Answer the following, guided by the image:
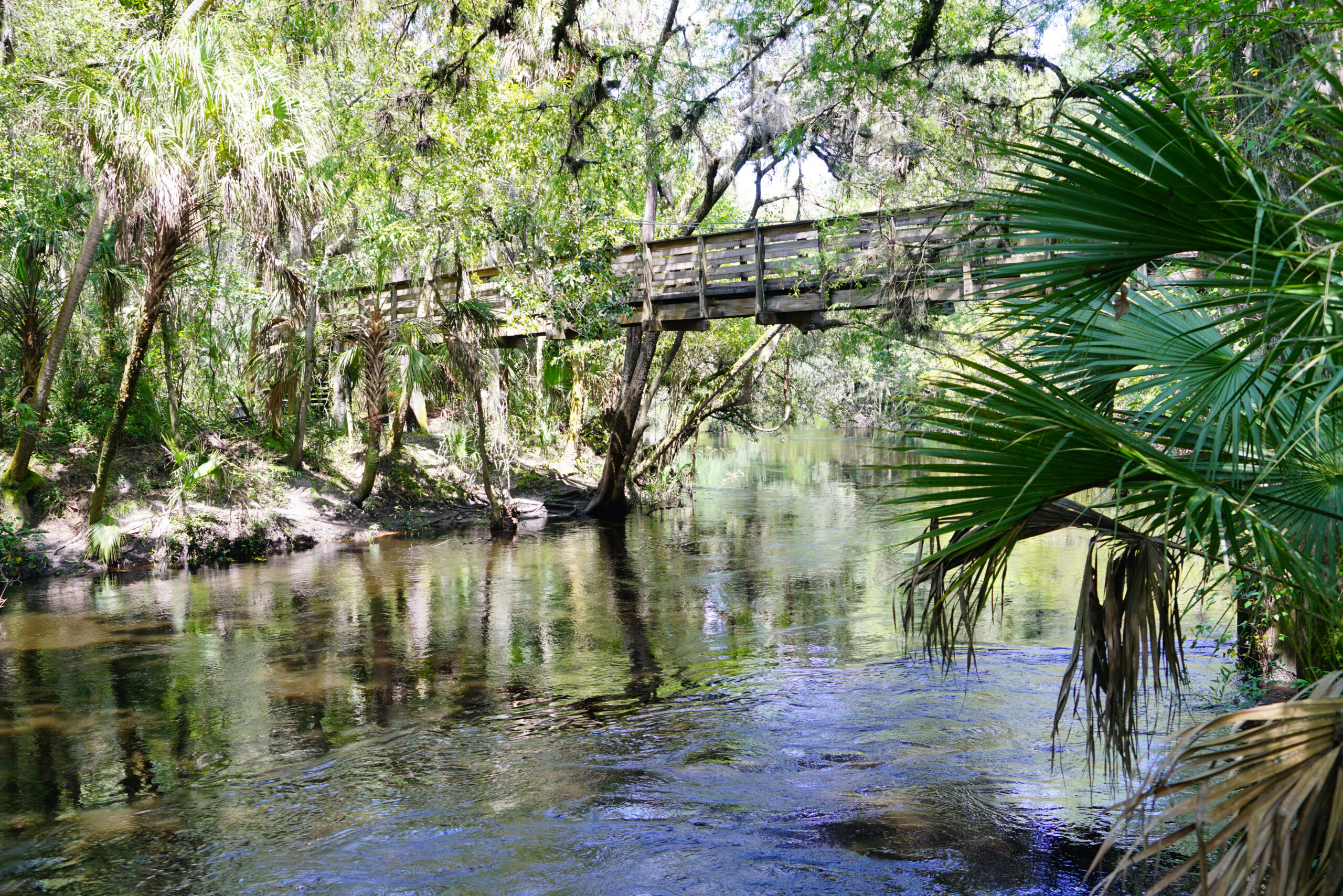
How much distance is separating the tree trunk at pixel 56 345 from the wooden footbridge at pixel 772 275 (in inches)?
205

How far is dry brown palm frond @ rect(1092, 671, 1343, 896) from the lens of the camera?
1976 millimetres

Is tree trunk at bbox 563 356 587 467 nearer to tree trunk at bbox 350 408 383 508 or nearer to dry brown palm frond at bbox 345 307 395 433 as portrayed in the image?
tree trunk at bbox 350 408 383 508

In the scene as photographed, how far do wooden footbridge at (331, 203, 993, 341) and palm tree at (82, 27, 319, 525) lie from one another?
5.40 meters

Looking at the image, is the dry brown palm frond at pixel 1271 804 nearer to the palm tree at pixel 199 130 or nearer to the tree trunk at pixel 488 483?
the palm tree at pixel 199 130

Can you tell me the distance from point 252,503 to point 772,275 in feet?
30.6

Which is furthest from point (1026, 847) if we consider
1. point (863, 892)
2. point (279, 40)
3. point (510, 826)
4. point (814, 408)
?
point (814, 408)

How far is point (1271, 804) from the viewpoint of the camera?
201cm

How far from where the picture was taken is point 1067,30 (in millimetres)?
19422

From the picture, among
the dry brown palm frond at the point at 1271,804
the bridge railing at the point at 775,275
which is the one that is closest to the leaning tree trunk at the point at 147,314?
the bridge railing at the point at 775,275

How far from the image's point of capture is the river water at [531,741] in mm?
5059

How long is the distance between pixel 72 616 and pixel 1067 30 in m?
19.4

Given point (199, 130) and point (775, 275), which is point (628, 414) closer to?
point (775, 275)

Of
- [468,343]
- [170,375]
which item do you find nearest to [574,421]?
[468,343]

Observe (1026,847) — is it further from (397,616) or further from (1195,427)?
(397,616)
